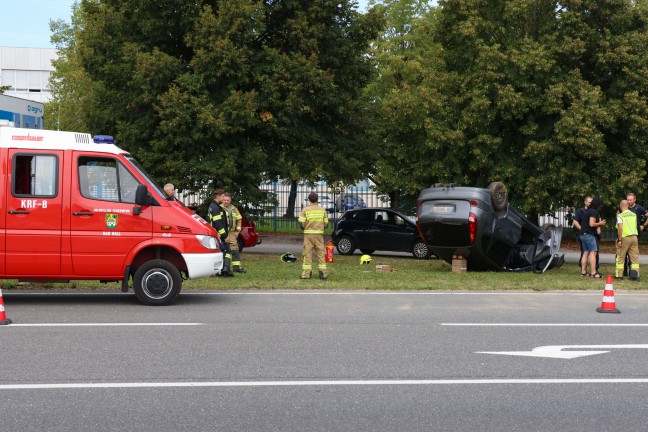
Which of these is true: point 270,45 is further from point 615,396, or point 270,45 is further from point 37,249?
point 615,396

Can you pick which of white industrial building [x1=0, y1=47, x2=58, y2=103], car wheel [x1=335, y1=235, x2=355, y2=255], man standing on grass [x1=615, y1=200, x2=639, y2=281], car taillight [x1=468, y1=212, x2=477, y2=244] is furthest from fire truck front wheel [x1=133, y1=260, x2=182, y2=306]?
white industrial building [x1=0, y1=47, x2=58, y2=103]

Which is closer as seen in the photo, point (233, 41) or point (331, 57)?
point (233, 41)

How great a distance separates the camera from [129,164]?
1181 cm

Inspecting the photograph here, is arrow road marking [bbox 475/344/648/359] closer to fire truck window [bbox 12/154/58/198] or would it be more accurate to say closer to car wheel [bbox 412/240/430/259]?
fire truck window [bbox 12/154/58/198]

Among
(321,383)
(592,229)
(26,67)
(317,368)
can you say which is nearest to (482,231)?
(592,229)

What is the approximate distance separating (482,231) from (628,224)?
9.93 feet

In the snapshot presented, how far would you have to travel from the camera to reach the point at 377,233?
84.2 ft

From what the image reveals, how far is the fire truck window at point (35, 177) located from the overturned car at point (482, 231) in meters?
8.76

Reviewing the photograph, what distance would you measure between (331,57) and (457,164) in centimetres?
547

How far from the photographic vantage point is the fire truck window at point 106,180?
11664 millimetres

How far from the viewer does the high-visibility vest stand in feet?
55.8

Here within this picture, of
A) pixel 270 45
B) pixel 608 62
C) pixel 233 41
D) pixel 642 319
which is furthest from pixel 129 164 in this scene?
pixel 608 62

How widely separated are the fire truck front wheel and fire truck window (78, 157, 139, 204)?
1010 millimetres

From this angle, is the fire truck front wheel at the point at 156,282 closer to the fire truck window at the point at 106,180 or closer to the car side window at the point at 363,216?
the fire truck window at the point at 106,180
